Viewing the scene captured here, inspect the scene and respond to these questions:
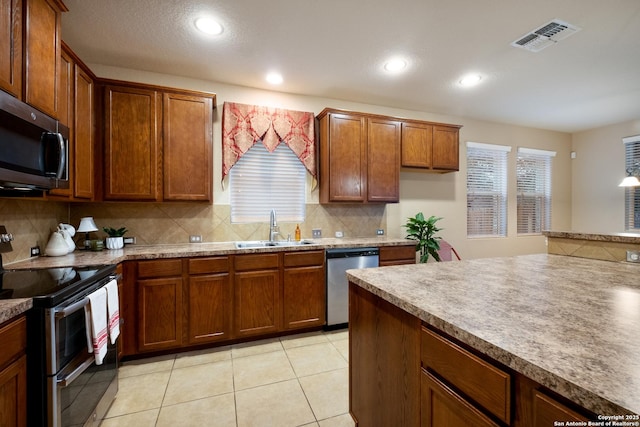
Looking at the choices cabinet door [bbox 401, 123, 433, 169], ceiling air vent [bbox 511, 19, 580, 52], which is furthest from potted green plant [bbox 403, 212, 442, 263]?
ceiling air vent [bbox 511, 19, 580, 52]

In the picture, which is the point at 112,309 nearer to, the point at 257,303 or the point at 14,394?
the point at 14,394

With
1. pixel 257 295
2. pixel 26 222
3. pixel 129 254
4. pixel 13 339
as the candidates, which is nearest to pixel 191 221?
pixel 129 254

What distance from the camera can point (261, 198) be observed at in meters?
3.44

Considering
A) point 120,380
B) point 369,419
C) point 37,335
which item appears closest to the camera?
point 37,335

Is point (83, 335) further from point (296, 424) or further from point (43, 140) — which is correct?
point (296, 424)

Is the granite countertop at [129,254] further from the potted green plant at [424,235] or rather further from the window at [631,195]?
the window at [631,195]

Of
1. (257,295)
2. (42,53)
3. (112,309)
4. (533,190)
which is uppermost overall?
(42,53)

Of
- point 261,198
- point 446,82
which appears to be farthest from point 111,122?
point 446,82

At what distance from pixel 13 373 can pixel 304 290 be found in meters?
2.09

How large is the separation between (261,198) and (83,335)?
7.11ft

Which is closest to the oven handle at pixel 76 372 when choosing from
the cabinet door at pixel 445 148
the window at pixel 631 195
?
the cabinet door at pixel 445 148

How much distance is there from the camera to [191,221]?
3111 mm

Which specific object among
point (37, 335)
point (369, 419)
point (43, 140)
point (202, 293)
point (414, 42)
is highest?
point (414, 42)

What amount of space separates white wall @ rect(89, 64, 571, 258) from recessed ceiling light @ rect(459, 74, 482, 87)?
0.98 m
